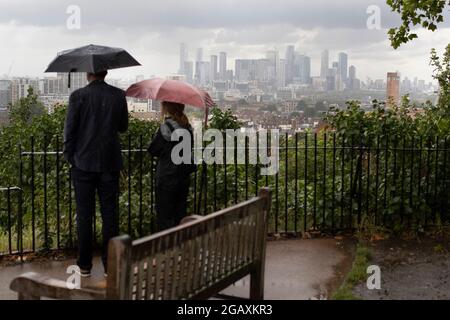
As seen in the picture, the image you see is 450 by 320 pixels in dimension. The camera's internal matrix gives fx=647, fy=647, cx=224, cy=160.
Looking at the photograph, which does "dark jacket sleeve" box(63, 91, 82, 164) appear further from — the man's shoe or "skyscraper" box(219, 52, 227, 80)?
"skyscraper" box(219, 52, 227, 80)

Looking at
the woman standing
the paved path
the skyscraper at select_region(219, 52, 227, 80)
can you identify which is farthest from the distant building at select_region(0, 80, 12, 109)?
the woman standing

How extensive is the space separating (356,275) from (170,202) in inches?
74.6

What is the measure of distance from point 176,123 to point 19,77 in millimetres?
22148

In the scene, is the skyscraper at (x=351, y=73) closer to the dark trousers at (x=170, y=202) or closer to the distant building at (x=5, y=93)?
the dark trousers at (x=170, y=202)

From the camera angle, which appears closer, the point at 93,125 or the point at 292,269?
the point at 93,125

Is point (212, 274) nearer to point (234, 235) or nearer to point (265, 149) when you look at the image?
point (234, 235)

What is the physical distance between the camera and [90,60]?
5480 mm

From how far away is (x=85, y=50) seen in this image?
18.5 feet

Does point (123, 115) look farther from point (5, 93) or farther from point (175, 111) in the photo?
point (5, 93)

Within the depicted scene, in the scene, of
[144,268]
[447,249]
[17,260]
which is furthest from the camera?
[447,249]

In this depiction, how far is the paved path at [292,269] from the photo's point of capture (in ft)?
19.1

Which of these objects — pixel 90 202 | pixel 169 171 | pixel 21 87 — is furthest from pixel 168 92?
pixel 21 87

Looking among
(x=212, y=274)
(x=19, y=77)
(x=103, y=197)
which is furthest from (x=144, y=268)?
(x=19, y=77)
